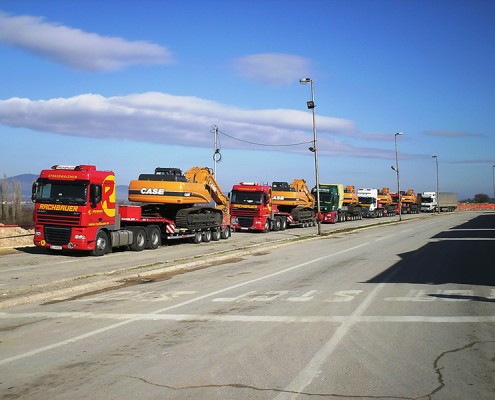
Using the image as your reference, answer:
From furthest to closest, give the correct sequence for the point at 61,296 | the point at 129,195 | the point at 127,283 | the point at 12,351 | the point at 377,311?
the point at 129,195, the point at 127,283, the point at 61,296, the point at 377,311, the point at 12,351

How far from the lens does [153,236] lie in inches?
976

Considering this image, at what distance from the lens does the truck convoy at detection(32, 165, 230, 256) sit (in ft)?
66.1

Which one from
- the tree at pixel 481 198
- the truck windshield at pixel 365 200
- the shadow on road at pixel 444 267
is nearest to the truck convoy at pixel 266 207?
the shadow on road at pixel 444 267

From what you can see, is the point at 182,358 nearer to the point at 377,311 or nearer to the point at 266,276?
the point at 377,311

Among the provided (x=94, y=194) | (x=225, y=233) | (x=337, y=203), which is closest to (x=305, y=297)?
(x=94, y=194)

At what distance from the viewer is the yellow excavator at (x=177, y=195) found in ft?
85.9

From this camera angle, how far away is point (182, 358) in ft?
21.4

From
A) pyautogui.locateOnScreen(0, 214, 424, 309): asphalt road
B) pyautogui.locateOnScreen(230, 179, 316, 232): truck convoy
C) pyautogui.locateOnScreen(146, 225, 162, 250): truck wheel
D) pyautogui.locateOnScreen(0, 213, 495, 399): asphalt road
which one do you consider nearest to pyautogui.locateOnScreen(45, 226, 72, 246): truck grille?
pyautogui.locateOnScreen(0, 214, 424, 309): asphalt road

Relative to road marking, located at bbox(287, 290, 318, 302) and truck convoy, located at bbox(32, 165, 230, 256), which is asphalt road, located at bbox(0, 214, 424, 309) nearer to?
truck convoy, located at bbox(32, 165, 230, 256)

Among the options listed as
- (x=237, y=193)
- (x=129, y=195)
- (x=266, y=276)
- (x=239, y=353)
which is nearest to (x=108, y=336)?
(x=239, y=353)

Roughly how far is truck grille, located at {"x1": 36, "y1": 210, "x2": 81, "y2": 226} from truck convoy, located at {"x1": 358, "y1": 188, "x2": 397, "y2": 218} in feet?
173

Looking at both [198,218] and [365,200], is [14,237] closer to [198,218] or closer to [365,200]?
[198,218]

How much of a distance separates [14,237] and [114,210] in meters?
7.32

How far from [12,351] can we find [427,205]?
315 ft
